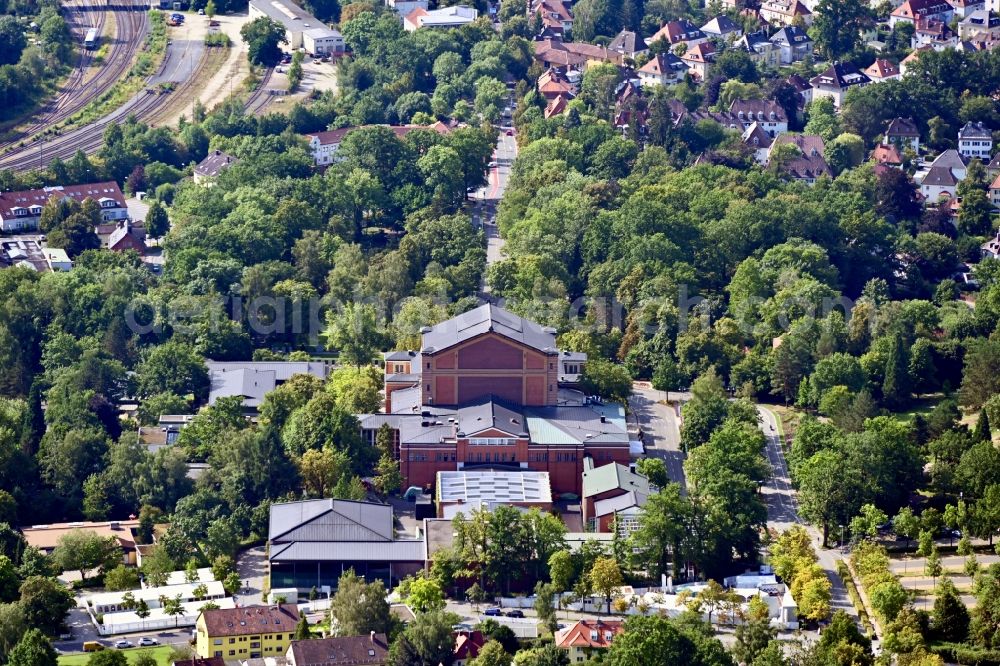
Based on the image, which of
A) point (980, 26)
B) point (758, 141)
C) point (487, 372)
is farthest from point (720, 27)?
point (487, 372)

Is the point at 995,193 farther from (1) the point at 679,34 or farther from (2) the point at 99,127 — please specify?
(2) the point at 99,127

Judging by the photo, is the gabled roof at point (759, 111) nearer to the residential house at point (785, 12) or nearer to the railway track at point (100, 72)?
the residential house at point (785, 12)

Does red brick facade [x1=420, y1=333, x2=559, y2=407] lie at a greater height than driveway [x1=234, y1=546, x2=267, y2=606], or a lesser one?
greater

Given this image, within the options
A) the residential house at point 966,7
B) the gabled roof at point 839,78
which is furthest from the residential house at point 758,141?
the residential house at point 966,7

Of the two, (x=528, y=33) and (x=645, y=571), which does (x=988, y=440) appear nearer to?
(x=645, y=571)

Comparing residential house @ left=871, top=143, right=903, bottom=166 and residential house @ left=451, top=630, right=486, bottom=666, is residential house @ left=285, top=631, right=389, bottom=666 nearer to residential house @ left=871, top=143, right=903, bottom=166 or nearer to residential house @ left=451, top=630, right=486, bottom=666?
residential house @ left=451, top=630, right=486, bottom=666

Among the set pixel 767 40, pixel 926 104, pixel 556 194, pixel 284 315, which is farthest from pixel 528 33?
pixel 284 315

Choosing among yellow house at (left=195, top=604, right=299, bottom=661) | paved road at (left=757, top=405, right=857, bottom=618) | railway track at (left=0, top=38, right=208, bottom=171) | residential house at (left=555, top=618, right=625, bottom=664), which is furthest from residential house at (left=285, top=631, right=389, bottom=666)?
railway track at (left=0, top=38, right=208, bottom=171)
